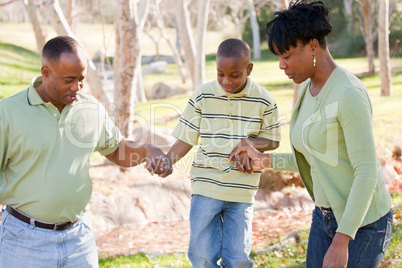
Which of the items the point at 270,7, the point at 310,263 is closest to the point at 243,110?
the point at 310,263

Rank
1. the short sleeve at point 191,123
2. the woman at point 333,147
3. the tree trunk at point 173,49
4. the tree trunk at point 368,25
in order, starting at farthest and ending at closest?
1. the tree trunk at point 173,49
2. the tree trunk at point 368,25
3. the short sleeve at point 191,123
4. the woman at point 333,147

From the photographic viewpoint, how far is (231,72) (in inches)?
149

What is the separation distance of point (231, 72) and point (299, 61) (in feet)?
3.30

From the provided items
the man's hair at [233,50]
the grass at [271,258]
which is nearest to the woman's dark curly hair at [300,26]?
the man's hair at [233,50]

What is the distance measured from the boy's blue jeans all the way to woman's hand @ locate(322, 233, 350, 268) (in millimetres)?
1319

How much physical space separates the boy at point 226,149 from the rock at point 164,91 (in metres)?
17.0

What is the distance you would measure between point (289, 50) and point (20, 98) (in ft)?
5.60

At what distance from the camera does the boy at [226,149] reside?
3.79 m

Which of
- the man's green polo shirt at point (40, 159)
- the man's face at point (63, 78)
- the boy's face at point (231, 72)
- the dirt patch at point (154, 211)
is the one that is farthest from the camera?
the dirt patch at point (154, 211)

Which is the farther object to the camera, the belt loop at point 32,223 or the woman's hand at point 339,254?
the belt loop at point 32,223

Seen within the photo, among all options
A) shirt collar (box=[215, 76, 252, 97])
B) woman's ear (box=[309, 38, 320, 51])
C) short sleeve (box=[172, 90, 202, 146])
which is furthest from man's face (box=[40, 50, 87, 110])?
woman's ear (box=[309, 38, 320, 51])

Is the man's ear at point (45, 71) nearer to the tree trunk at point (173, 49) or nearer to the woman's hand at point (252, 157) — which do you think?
the woman's hand at point (252, 157)

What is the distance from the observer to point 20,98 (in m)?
3.02

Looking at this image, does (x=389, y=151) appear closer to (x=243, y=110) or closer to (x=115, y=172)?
(x=115, y=172)
